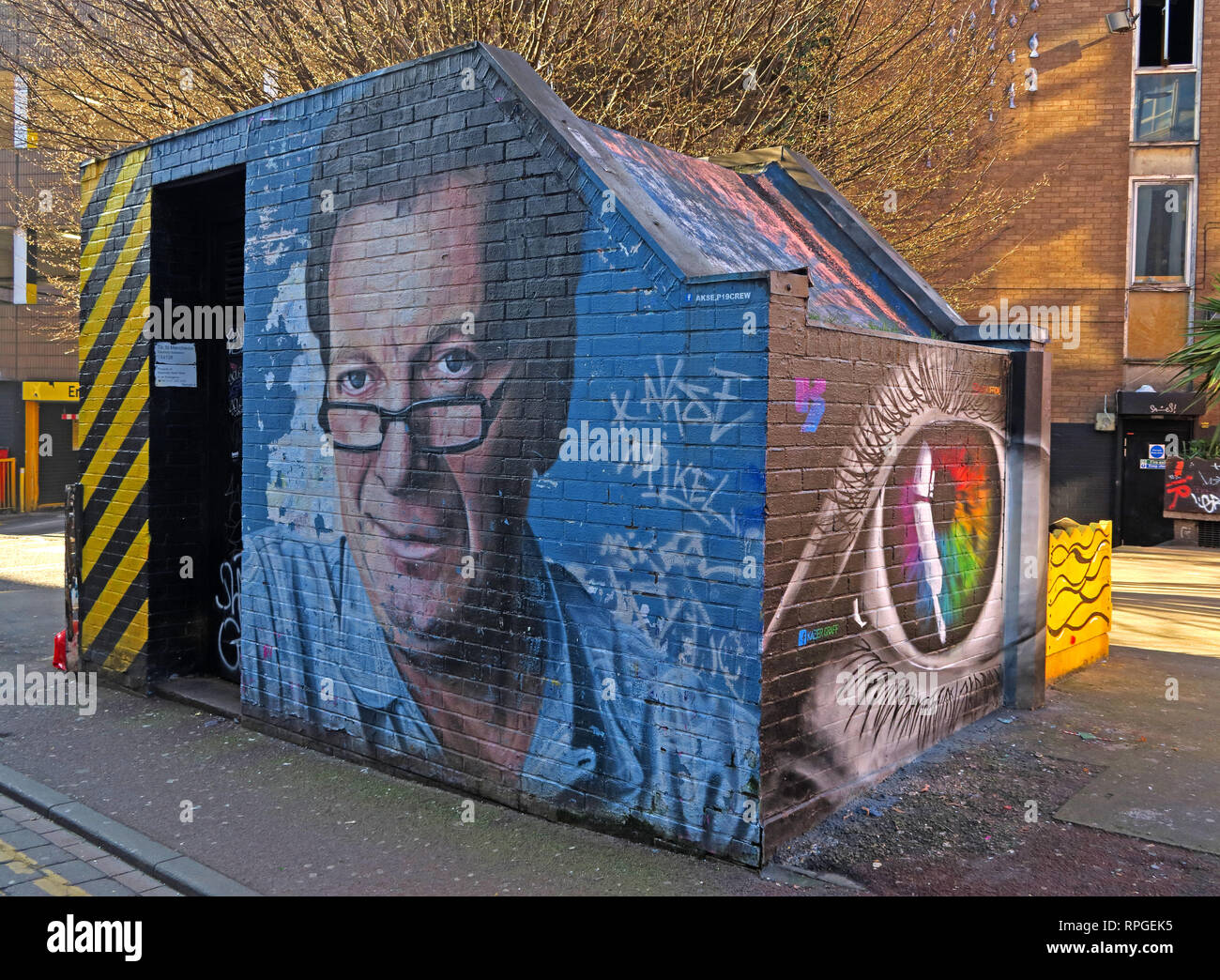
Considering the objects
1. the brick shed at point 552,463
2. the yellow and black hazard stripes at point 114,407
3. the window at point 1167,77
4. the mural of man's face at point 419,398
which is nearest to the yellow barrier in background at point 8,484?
the yellow and black hazard stripes at point 114,407

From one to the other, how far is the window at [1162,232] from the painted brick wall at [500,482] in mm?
17118

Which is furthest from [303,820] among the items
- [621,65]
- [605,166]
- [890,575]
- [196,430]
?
[621,65]

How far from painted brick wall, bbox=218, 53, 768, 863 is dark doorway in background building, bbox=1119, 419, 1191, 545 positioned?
16726 millimetres

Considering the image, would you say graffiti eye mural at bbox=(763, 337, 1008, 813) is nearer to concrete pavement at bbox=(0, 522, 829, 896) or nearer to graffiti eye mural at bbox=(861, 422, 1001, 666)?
graffiti eye mural at bbox=(861, 422, 1001, 666)

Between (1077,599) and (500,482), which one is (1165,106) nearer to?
(1077,599)

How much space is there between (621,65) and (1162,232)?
43.4 feet

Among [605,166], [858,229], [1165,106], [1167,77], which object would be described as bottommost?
[605,166]

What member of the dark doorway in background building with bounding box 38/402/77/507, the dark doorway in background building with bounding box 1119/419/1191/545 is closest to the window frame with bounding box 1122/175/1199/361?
the dark doorway in background building with bounding box 1119/419/1191/545

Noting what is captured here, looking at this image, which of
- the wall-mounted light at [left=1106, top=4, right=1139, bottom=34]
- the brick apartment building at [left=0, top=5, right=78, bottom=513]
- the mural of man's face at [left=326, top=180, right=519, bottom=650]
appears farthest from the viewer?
the brick apartment building at [left=0, top=5, right=78, bottom=513]

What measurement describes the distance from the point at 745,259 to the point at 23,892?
4691mm

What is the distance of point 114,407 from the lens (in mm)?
8031

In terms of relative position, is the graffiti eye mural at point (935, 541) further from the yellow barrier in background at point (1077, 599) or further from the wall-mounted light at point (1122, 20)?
the wall-mounted light at point (1122, 20)

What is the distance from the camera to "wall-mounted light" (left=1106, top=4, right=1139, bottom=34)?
61.3 feet
